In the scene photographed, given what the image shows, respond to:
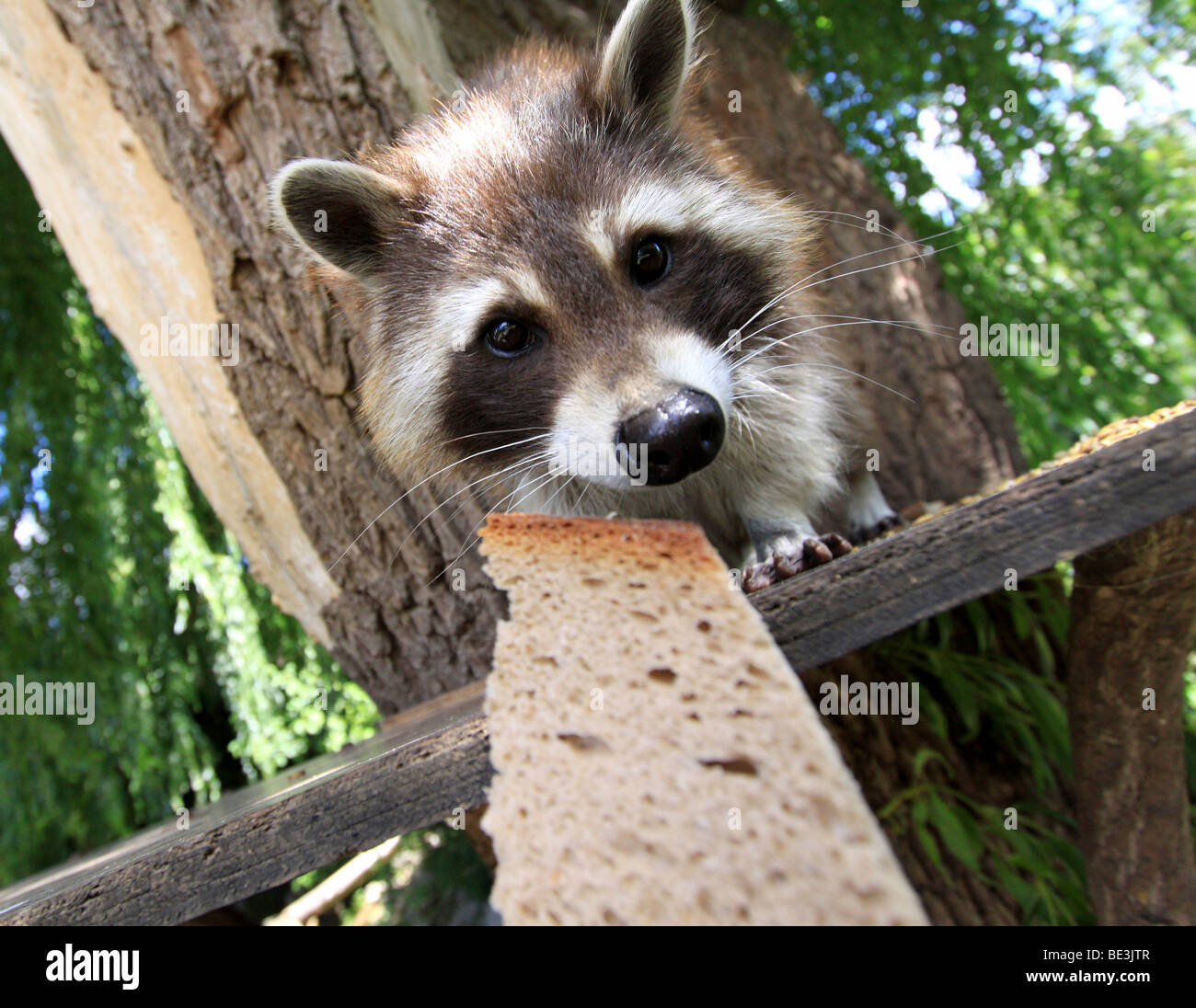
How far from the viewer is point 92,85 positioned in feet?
7.70

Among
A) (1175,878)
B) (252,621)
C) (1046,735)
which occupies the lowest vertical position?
(1175,878)

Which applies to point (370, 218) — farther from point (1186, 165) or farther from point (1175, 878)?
point (1186, 165)

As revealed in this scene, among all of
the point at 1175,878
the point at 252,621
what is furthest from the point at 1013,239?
the point at 252,621

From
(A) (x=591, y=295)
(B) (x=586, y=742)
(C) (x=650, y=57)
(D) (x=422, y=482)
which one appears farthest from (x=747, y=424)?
(B) (x=586, y=742)

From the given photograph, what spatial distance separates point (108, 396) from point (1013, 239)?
402 cm

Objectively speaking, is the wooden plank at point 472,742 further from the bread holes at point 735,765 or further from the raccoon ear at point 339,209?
the raccoon ear at point 339,209

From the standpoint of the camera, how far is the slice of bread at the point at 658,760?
88 cm

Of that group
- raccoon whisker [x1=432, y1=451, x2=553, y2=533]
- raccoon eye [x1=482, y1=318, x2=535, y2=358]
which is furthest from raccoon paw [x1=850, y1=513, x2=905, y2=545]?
raccoon eye [x1=482, y1=318, x2=535, y2=358]

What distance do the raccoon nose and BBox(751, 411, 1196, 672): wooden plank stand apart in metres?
0.29

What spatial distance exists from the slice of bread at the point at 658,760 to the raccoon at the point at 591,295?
1.36ft

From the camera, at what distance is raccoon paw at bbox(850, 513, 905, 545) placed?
254 centimetres

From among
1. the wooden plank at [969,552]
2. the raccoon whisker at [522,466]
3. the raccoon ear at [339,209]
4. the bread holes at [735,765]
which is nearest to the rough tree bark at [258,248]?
the raccoon ear at [339,209]

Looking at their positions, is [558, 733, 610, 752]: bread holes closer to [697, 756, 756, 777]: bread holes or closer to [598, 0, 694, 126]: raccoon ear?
[697, 756, 756, 777]: bread holes

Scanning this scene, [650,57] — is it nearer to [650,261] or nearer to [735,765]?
[650,261]
